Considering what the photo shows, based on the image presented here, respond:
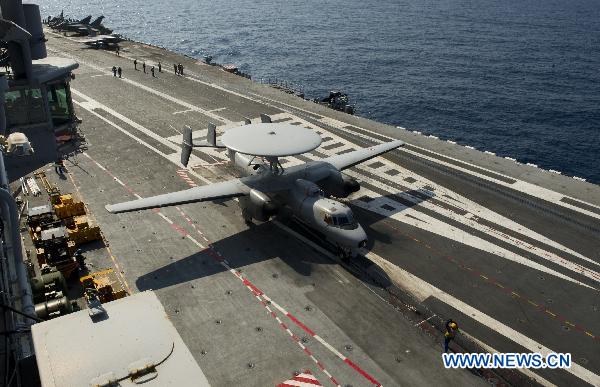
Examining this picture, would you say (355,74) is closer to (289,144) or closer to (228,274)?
(289,144)

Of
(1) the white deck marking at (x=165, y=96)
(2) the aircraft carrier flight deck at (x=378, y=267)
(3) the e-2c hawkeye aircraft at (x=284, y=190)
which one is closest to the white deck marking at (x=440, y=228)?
(2) the aircraft carrier flight deck at (x=378, y=267)

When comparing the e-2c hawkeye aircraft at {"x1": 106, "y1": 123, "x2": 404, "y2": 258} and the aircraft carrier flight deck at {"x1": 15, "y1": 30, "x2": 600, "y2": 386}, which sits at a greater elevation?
the e-2c hawkeye aircraft at {"x1": 106, "y1": 123, "x2": 404, "y2": 258}

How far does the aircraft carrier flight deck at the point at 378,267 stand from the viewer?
2441cm

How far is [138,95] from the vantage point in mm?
71562

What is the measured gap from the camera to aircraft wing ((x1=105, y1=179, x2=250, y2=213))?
109ft

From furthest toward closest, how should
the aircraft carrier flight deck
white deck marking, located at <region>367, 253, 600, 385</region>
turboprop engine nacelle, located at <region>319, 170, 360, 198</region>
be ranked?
turboprop engine nacelle, located at <region>319, 170, 360, 198</region>
the aircraft carrier flight deck
white deck marking, located at <region>367, 253, 600, 385</region>

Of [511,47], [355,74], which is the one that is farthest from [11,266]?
[511,47]

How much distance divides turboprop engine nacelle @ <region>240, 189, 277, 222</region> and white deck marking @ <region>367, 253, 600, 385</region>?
7674 mm

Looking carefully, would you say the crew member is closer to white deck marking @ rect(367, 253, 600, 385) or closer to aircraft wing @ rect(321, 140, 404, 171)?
white deck marking @ rect(367, 253, 600, 385)

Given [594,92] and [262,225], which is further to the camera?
[594,92]

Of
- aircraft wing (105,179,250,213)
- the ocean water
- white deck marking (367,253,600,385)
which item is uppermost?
aircraft wing (105,179,250,213)

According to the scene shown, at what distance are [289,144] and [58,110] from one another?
1503 cm

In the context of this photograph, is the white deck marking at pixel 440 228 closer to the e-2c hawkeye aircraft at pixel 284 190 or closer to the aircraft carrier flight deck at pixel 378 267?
the aircraft carrier flight deck at pixel 378 267

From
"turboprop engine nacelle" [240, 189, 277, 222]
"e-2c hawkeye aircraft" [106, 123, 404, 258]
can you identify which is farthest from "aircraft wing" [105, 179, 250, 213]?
"turboprop engine nacelle" [240, 189, 277, 222]
